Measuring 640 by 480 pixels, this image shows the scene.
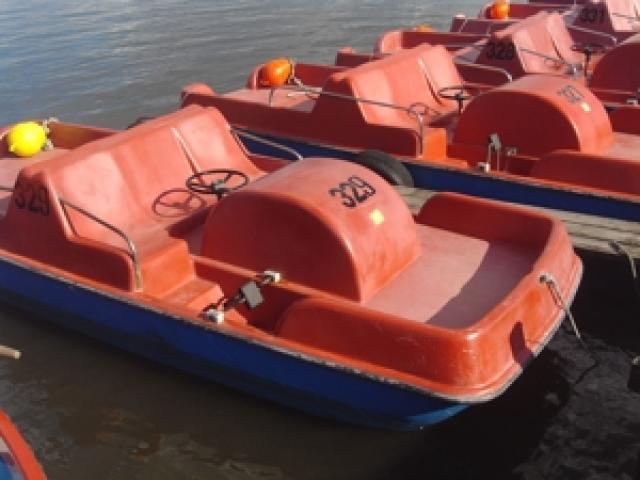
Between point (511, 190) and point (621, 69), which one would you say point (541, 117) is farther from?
point (621, 69)

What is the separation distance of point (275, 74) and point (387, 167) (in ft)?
11.2

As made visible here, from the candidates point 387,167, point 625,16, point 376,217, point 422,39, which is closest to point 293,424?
point 376,217

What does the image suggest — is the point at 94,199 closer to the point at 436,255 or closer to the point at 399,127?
the point at 436,255

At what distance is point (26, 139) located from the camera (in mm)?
8516

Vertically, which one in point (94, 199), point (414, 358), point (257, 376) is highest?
point (94, 199)

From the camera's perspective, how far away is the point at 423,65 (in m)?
9.28

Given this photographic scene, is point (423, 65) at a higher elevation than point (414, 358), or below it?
higher

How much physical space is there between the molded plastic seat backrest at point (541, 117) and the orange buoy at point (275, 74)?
11.2 feet

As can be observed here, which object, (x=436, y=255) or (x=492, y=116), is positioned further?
(x=492, y=116)

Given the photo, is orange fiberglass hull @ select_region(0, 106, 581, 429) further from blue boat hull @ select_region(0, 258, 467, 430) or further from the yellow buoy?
the yellow buoy

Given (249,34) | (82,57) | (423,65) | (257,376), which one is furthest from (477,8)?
(257,376)

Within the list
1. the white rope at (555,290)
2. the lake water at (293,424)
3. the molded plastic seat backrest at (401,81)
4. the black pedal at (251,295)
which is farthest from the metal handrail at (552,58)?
the black pedal at (251,295)

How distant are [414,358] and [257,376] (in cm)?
125

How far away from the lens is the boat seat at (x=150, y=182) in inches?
237
